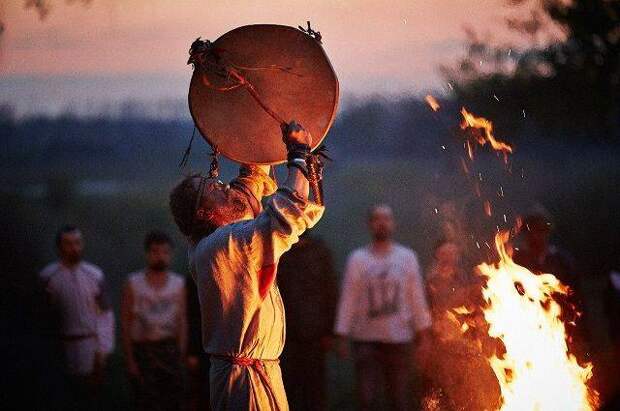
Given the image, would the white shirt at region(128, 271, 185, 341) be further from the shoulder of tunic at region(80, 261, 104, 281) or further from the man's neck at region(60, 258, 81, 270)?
the man's neck at region(60, 258, 81, 270)

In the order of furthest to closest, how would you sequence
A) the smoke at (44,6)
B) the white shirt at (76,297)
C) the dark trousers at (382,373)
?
1. the smoke at (44,6)
2. the white shirt at (76,297)
3. the dark trousers at (382,373)

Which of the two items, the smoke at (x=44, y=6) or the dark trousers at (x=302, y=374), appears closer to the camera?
the dark trousers at (x=302, y=374)

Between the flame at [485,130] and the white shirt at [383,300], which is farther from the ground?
the flame at [485,130]

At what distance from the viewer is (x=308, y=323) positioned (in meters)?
8.63

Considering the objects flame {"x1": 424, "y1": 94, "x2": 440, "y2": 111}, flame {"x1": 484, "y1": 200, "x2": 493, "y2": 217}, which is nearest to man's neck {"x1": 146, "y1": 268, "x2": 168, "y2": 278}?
flame {"x1": 424, "y1": 94, "x2": 440, "y2": 111}

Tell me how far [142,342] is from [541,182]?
147 inches

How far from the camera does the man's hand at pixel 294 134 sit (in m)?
5.09

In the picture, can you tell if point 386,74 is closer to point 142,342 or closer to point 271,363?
point 142,342

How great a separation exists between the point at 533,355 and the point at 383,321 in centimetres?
275

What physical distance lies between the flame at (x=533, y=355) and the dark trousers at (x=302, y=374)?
8.42 ft

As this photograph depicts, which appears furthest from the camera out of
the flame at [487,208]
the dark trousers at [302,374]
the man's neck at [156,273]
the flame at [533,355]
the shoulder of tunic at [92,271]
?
the flame at [487,208]

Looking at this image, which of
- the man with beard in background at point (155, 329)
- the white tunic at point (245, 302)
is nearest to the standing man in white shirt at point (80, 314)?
the man with beard in background at point (155, 329)

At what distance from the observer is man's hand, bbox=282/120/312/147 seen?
509 cm

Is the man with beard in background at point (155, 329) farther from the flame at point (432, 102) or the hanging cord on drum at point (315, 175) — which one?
the hanging cord on drum at point (315, 175)
